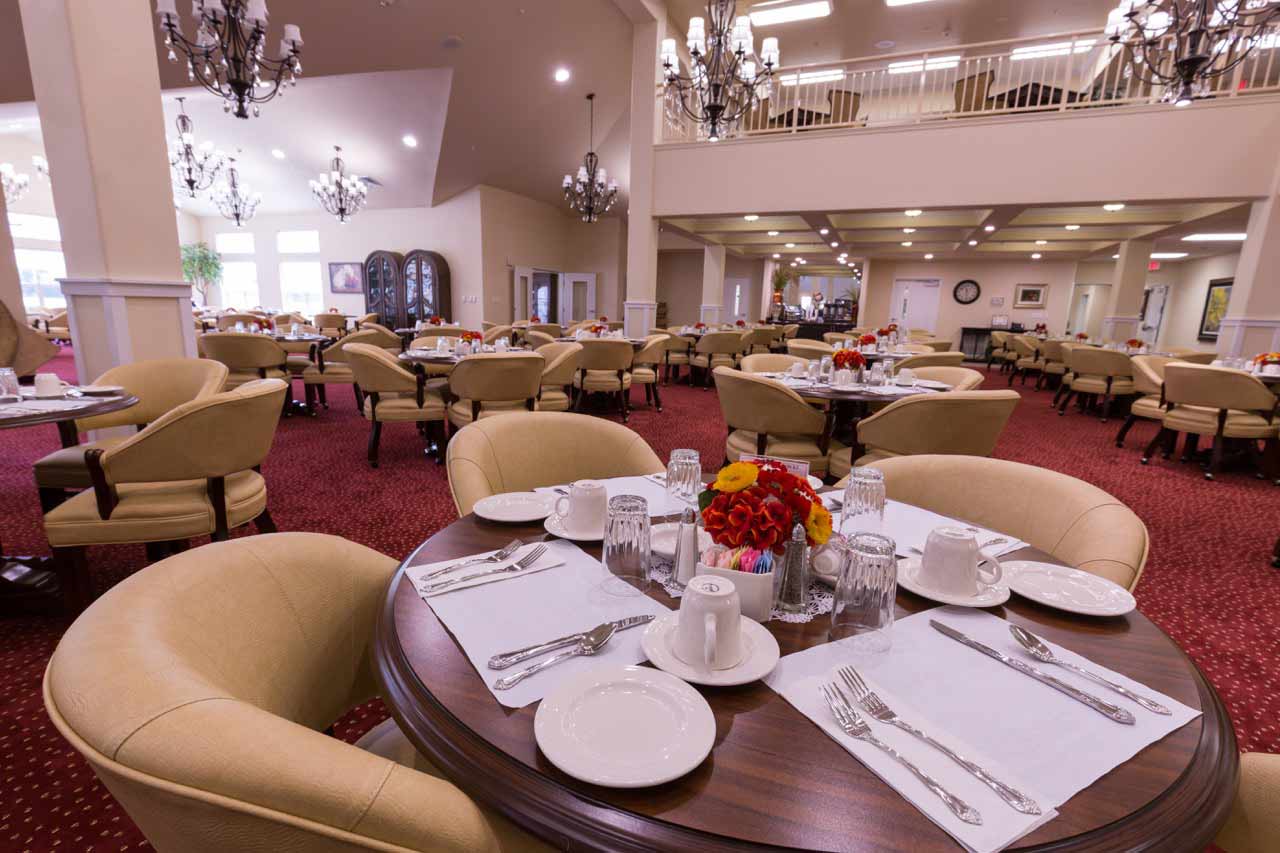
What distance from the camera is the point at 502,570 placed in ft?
3.14

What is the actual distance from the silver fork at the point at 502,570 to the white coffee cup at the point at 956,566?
0.66 m

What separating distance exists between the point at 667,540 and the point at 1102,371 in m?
6.89

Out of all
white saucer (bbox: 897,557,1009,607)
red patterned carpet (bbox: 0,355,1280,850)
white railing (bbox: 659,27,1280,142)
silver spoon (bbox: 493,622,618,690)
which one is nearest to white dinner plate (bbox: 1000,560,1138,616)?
white saucer (bbox: 897,557,1009,607)

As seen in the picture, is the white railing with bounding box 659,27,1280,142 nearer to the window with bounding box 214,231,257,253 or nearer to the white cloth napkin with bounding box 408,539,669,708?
the white cloth napkin with bounding box 408,539,669,708

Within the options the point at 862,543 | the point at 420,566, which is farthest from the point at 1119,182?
the point at 420,566

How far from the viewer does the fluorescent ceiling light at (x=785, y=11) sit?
7949 mm

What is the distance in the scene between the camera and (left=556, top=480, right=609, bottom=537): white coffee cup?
1112 millimetres

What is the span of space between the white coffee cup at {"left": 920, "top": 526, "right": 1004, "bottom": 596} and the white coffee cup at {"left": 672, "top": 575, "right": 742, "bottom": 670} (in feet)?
1.35

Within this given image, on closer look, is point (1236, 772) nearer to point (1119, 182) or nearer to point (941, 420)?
point (941, 420)

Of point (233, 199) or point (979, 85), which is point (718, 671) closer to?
point (979, 85)

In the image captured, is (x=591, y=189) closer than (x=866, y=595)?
No

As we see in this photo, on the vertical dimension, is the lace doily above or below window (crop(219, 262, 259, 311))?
below

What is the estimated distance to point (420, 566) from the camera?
970 mm

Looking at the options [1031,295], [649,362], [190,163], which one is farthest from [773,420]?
[1031,295]
